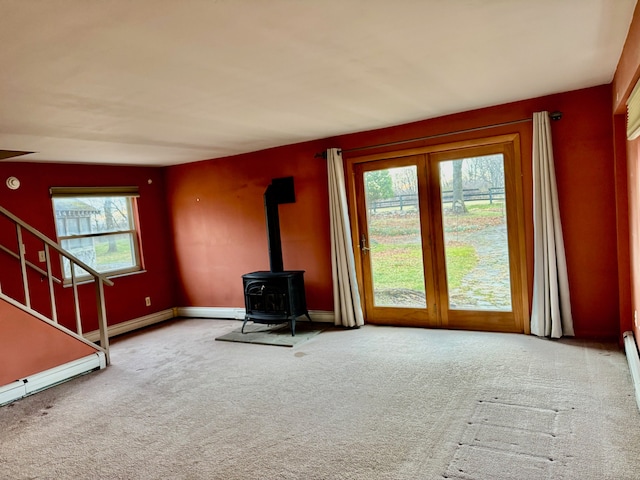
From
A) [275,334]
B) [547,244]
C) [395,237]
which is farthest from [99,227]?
[547,244]

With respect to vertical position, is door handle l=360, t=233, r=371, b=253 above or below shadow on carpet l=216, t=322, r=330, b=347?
above

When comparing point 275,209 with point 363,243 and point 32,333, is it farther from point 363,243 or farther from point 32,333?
point 32,333

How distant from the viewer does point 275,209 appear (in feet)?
17.8

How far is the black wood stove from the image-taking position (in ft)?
16.2

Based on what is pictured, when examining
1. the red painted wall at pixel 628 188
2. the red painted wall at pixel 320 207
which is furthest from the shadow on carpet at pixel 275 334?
the red painted wall at pixel 628 188

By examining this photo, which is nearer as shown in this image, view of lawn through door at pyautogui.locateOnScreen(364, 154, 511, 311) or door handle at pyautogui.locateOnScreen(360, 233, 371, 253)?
view of lawn through door at pyautogui.locateOnScreen(364, 154, 511, 311)

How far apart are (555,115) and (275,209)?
3.15 m

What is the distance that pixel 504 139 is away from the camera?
4203mm

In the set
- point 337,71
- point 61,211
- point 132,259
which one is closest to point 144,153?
point 61,211

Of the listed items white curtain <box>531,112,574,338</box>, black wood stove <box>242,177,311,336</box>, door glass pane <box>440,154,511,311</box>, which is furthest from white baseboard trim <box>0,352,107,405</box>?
white curtain <box>531,112,574,338</box>

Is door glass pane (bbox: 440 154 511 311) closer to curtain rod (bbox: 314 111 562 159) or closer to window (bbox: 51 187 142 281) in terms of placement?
curtain rod (bbox: 314 111 562 159)

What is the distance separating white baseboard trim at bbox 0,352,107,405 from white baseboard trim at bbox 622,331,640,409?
4457mm

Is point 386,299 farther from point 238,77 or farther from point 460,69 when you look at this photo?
point 238,77

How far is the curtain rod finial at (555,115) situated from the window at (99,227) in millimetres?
5113
